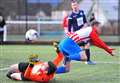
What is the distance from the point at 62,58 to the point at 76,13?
19.1 feet

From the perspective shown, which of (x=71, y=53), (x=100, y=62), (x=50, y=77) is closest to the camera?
(x=50, y=77)

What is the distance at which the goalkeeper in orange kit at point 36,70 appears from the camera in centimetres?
1148

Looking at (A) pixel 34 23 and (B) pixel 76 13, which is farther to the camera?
(A) pixel 34 23

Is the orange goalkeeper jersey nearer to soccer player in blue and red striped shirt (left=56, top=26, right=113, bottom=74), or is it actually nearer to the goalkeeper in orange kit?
the goalkeeper in orange kit

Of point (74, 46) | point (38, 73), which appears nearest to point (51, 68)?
point (38, 73)

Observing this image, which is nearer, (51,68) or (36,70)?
(51,68)

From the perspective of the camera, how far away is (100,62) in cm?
1725

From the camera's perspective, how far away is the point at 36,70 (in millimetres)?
11641

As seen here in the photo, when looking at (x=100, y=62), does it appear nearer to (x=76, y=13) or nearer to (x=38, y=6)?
(x=76, y=13)

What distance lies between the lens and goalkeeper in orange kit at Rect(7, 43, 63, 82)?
11477mm

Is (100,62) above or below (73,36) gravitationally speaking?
below

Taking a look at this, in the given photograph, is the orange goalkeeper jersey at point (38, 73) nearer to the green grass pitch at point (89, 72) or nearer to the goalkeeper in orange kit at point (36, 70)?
the goalkeeper in orange kit at point (36, 70)

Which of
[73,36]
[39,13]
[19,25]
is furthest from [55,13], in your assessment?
[73,36]

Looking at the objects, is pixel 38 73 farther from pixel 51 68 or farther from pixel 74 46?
pixel 74 46
